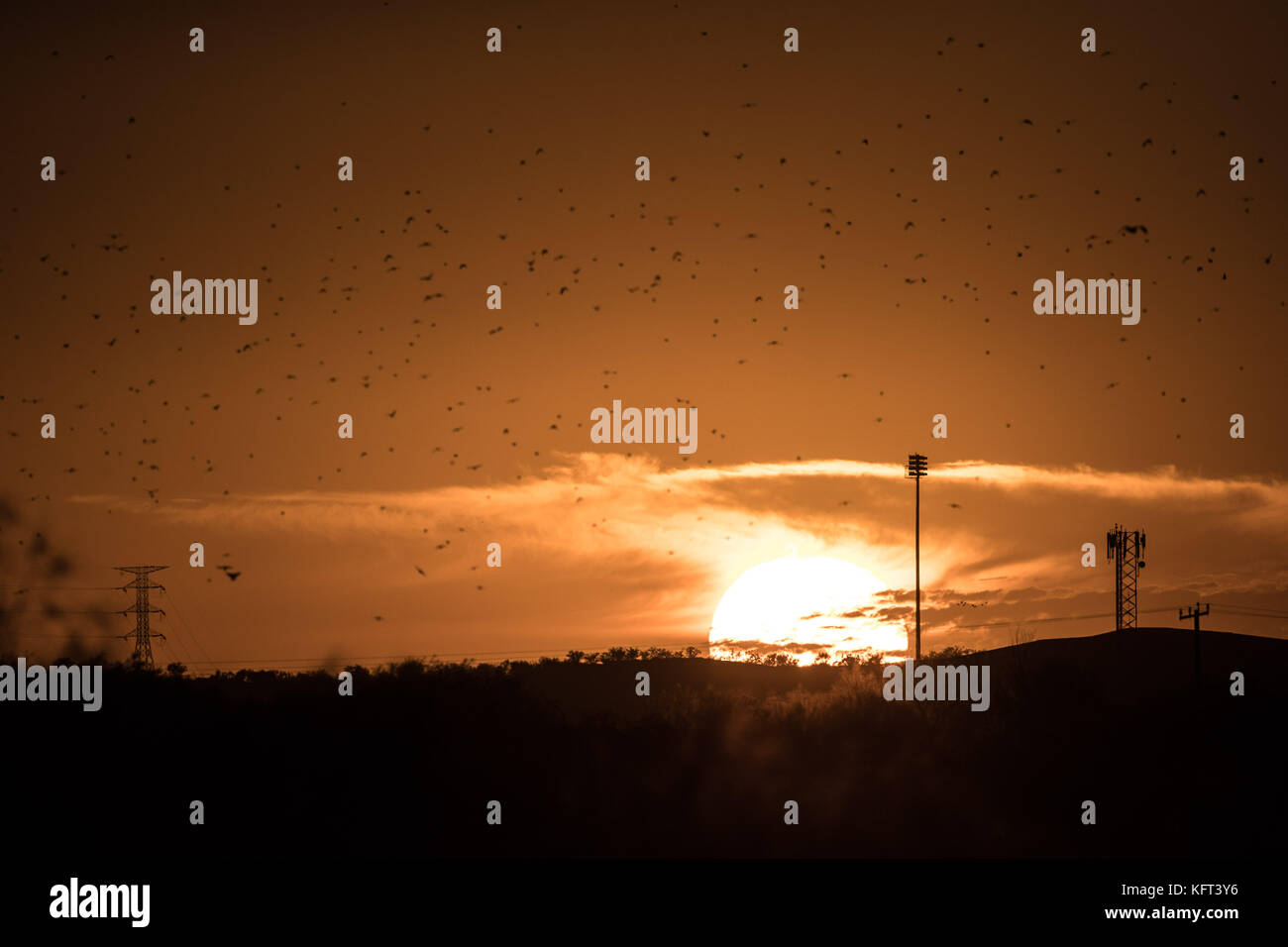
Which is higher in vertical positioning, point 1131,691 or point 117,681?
point 117,681
